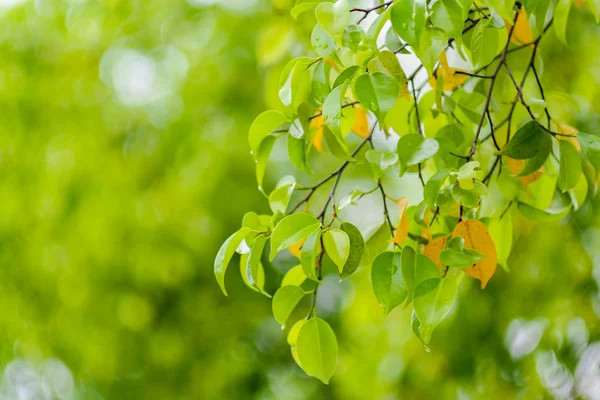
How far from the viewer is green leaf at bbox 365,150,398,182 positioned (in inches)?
20.6

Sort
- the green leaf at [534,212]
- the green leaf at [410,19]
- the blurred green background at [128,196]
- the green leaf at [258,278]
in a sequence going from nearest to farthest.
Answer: the green leaf at [410,19]
the green leaf at [258,278]
the green leaf at [534,212]
the blurred green background at [128,196]

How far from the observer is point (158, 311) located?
7.51 feet

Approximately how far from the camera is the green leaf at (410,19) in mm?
438

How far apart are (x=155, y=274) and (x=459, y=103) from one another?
1.53 meters

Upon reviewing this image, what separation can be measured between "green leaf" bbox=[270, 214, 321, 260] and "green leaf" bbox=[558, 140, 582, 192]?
22 centimetres

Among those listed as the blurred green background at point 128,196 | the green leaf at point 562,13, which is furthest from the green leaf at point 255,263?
the blurred green background at point 128,196

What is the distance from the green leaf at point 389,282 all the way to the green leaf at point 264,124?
0.53ft

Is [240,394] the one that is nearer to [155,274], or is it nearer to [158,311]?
[158,311]

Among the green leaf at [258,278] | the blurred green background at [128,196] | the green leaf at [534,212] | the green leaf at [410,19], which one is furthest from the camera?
the blurred green background at [128,196]

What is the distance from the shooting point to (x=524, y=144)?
0.53 metres

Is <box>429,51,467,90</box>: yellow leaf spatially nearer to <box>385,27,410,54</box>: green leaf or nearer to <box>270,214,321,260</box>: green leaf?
<box>385,27,410,54</box>: green leaf

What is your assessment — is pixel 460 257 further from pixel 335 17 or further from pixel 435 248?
pixel 335 17

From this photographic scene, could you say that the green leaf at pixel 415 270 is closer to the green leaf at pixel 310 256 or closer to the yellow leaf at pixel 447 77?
the green leaf at pixel 310 256

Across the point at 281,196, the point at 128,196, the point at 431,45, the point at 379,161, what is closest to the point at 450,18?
the point at 431,45
